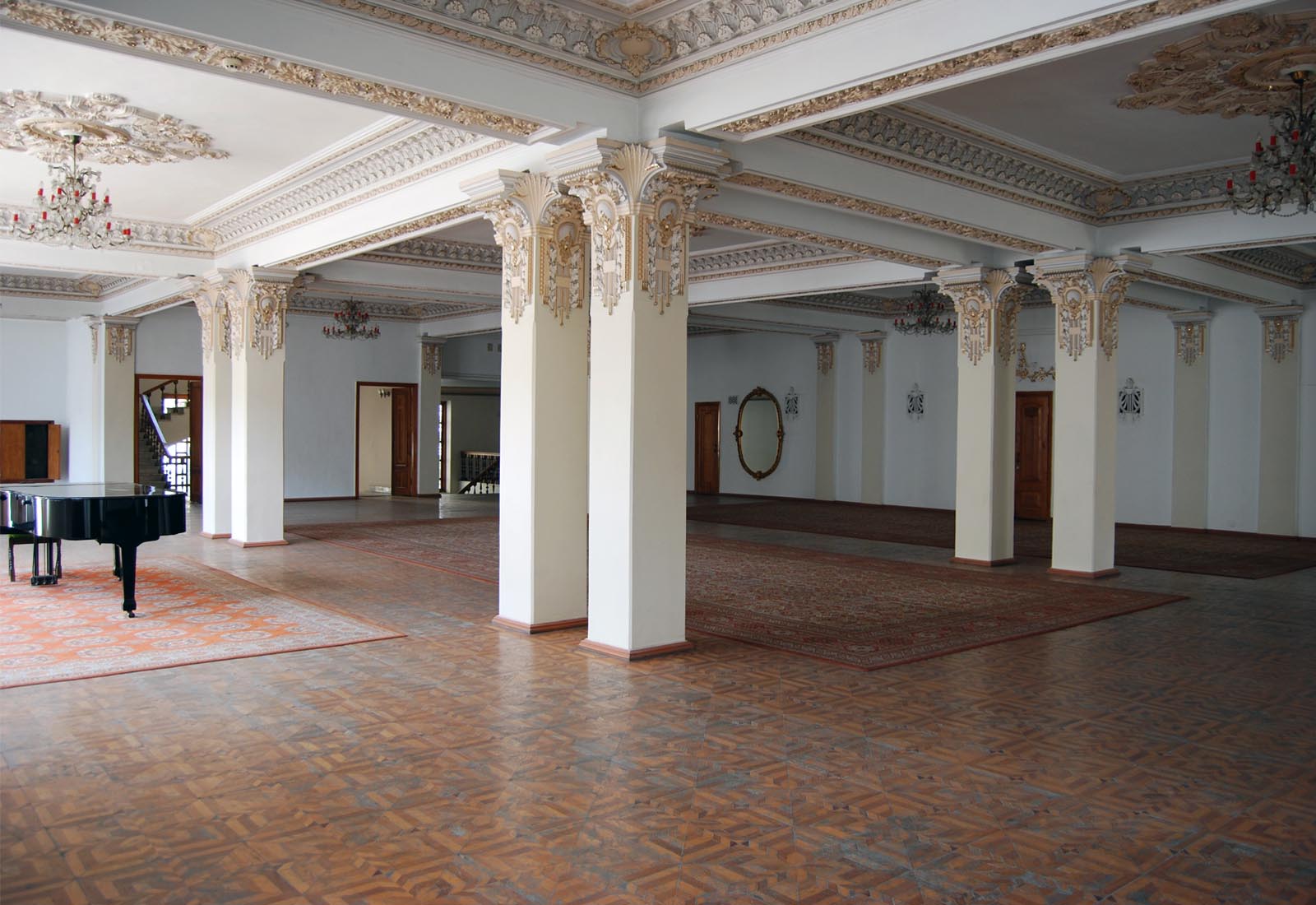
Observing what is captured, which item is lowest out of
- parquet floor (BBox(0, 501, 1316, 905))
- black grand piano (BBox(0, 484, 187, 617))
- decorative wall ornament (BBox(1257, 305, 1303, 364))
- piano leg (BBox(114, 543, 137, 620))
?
parquet floor (BBox(0, 501, 1316, 905))

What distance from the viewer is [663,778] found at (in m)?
3.89

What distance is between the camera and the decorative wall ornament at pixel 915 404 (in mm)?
17297

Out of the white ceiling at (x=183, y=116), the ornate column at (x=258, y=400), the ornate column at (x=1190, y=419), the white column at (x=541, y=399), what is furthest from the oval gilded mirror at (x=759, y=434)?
the white column at (x=541, y=399)

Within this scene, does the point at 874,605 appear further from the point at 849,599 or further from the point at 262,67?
the point at 262,67

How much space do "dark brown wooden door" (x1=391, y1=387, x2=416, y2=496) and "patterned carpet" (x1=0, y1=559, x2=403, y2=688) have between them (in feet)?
33.8

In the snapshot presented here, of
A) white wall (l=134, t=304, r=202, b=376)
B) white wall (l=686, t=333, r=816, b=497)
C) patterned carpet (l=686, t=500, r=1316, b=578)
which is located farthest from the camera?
white wall (l=686, t=333, r=816, b=497)

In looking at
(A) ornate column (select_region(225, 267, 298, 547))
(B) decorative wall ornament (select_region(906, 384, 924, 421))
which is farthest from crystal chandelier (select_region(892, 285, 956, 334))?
(A) ornate column (select_region(225, 267, 298, 547))

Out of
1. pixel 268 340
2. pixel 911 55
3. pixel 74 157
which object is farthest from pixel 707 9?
pixel 268 340

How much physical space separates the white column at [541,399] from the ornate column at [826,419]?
A: 1204 centimetres

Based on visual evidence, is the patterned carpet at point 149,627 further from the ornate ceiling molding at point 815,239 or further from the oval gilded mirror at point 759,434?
the oval gilded mirror at point 759,434

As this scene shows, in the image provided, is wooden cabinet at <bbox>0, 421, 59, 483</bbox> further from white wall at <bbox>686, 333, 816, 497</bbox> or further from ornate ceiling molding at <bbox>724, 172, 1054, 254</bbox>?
ornate ceiling molding at <bbox>724, 172, 1054, 254</bbox>

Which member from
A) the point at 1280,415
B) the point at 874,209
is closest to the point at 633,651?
the point at 874,209

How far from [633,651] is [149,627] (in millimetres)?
3352

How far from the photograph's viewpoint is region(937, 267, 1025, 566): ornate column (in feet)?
33.7
